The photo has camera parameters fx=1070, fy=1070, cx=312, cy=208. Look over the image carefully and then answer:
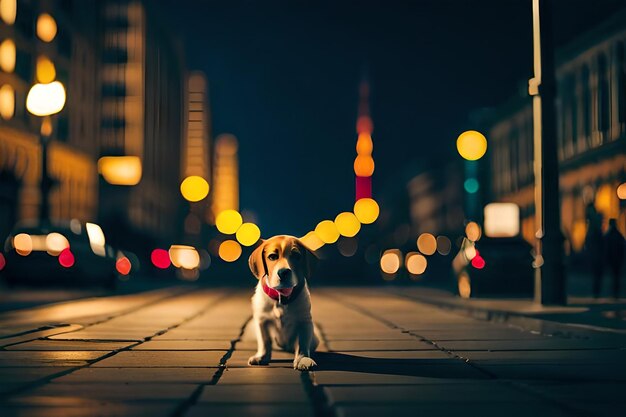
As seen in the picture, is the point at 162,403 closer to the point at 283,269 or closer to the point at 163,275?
the point at 283,269

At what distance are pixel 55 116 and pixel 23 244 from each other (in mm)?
43920

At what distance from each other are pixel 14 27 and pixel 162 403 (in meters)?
56.3

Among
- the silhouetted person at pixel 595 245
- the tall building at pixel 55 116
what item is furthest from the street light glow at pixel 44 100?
the tall building at pixel 55 116

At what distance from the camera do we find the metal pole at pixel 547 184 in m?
18.6

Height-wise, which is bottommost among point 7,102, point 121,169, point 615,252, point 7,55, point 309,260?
point 309,260

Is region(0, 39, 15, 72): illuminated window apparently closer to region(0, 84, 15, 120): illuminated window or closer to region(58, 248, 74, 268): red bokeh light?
region(0, 84, 15, 120): illuminated window

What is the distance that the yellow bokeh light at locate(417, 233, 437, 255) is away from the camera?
152m

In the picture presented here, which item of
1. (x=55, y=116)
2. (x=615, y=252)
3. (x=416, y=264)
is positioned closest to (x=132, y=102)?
(x=55, y=116)

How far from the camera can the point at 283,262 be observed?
8.95 m

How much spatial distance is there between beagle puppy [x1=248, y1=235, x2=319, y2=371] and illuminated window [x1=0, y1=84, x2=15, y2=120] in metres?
50.1

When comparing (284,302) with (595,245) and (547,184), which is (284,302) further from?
(595,245)

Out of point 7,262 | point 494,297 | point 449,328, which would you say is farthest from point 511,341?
point 7,262

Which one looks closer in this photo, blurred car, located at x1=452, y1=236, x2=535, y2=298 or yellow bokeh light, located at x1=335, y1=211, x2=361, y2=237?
blurred car, located at x1=452, y1=236, x2=535, y2=298

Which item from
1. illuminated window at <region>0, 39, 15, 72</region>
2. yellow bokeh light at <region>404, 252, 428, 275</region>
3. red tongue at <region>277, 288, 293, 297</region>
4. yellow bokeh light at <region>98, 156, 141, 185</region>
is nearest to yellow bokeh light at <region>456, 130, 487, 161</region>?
yellow bokeh light at <region>404, 252, 428, 275</region>
